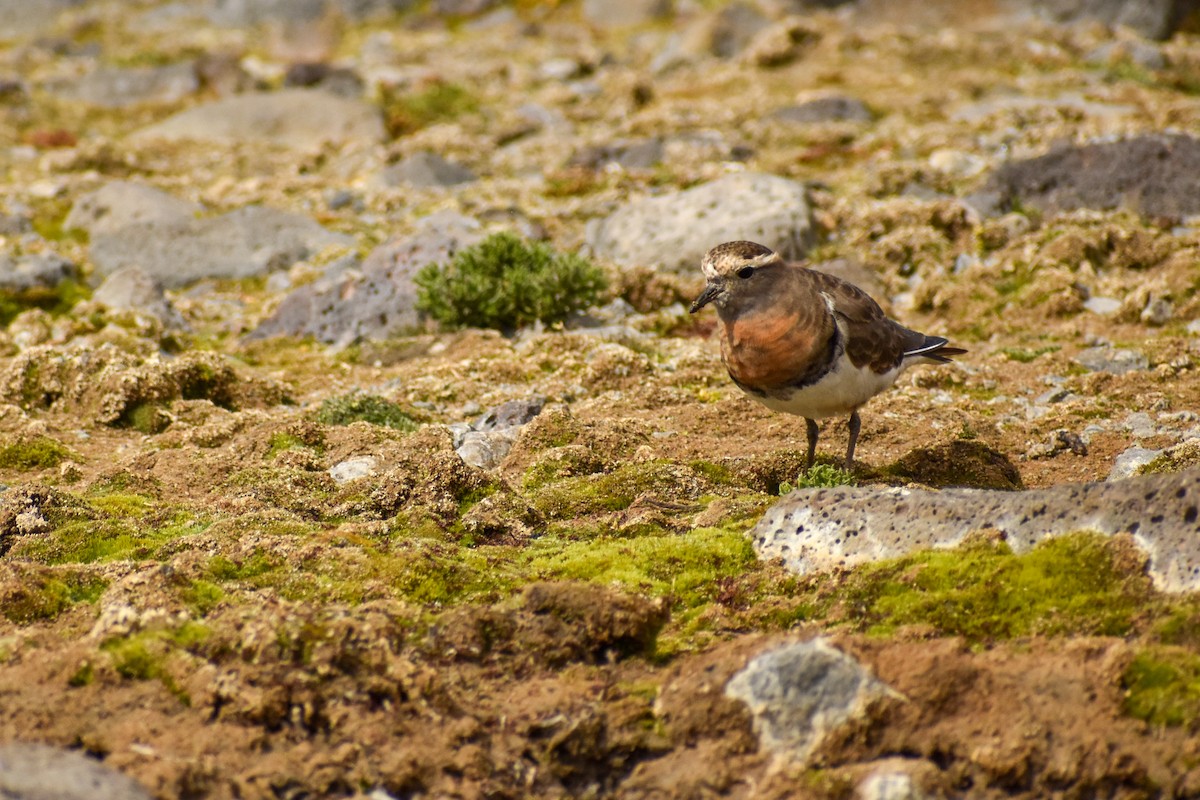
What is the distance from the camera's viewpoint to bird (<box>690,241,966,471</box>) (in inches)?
384

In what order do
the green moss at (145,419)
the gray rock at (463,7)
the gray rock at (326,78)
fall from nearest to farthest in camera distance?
the green moss at (145,419)
the gray rock at (326,78)
the gray rock at (463,7)

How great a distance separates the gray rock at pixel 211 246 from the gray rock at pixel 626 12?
18.0m

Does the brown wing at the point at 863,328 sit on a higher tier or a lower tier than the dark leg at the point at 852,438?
higher

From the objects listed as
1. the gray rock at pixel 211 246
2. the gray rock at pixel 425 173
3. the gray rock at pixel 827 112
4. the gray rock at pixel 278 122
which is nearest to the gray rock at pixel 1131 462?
the gray rock at pixel 211 246

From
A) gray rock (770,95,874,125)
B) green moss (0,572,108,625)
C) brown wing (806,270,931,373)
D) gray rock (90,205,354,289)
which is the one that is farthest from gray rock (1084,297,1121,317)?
green moss (0,572,108,625)

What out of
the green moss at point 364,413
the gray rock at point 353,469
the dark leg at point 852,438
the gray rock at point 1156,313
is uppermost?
the dark leg at point 852,438

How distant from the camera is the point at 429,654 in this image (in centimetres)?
636

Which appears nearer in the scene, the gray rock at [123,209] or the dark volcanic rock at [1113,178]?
the dark volcanic rock at [1113,178]

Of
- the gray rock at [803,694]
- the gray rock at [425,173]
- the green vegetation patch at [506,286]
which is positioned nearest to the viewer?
the gray rock at [803,694]

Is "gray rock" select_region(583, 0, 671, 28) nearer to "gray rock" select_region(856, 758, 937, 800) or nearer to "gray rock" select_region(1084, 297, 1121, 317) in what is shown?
"gray rock" select_region(1084, 297, 1121, 317)

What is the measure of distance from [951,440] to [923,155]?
37.4ft

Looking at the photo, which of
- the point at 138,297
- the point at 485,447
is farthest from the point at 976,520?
the point at 138,297

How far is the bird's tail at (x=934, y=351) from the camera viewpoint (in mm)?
11183

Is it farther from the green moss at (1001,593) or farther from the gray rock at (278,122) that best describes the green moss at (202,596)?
the gray rock at (278,122)
